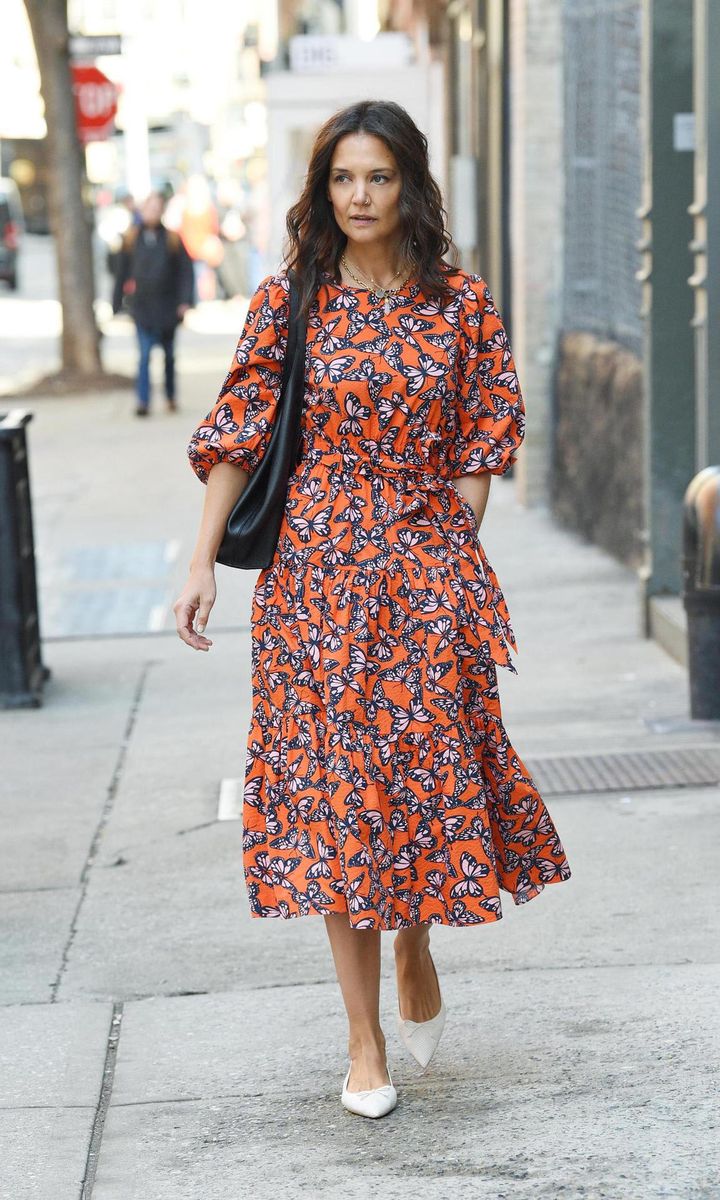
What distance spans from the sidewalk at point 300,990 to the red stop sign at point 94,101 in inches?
556

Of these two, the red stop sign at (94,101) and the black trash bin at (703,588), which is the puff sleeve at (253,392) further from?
the red stop sign at (94,101)

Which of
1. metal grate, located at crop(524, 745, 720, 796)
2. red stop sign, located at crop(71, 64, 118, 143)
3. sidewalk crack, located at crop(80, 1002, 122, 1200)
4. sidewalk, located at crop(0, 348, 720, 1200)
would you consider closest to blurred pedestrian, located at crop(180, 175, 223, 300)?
red stop sign, located at crop(71, 64, 118, 143)

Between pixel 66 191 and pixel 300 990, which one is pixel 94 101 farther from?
pixel 300 990

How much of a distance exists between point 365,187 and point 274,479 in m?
0.56

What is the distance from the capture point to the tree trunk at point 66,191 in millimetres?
19547

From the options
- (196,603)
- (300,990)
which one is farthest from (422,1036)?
(196,603)

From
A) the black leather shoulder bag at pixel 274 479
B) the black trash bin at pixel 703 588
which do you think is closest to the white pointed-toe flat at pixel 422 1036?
the black leather shoulder bag at pixel 274 479

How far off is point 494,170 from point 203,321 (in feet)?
55.0

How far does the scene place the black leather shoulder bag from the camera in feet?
12.1

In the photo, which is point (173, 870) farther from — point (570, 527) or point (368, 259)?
point (570, 527)

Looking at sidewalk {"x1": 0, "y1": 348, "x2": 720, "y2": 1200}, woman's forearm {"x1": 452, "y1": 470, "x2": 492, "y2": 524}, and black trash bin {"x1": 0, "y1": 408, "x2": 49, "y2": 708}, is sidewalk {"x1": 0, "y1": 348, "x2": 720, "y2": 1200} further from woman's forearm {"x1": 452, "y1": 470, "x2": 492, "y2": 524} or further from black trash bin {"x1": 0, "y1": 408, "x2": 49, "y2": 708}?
woman's forearm {"x1": 452, "y1": 470, "x2": 492, "y2": 524}

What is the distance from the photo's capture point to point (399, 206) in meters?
3.69

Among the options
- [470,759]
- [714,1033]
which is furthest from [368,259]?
[714,1033]

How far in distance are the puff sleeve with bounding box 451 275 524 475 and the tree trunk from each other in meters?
16.6
